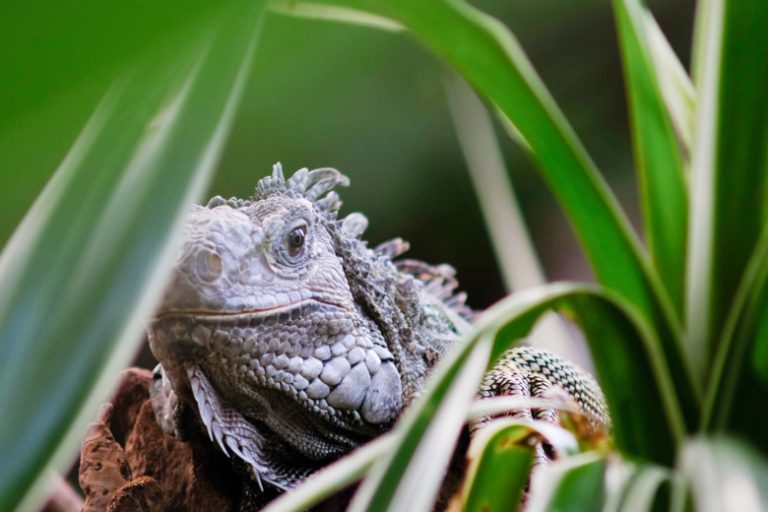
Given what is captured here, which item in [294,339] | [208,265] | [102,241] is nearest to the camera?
[102,241]

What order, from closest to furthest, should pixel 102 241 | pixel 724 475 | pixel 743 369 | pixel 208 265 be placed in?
1. pixel 102 241
2. pixel 724 475
3. pixel 743 369
4. pixel 208 265

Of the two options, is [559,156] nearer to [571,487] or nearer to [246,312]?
[571,487]

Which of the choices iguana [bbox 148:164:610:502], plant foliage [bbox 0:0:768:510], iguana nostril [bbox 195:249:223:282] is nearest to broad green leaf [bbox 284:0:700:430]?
plant foliage [bbox 0:0:768:510]

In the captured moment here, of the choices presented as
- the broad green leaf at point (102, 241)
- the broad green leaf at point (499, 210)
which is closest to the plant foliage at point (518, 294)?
the broad green leaf at point (102, 241)

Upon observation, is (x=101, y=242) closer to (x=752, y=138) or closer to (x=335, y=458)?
(x=752, y=138)

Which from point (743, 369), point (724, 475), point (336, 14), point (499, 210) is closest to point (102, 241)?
point (336, 14)

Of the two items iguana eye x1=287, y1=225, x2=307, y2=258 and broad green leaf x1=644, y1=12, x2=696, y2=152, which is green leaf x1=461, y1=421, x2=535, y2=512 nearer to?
iguana eye x1=287, y1=225, x2=307, y2=258

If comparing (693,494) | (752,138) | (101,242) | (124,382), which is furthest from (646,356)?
(124,382)
